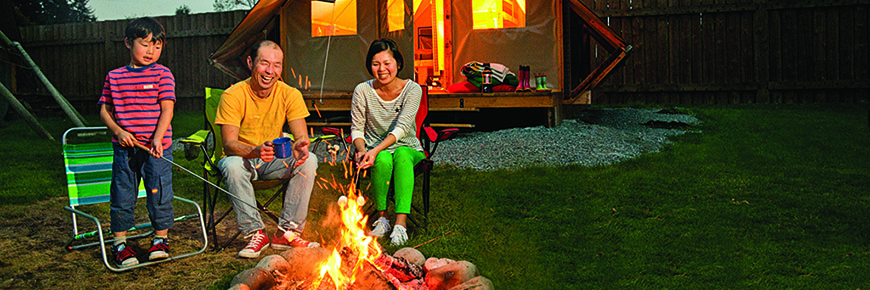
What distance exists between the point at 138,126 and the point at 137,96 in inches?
5.2

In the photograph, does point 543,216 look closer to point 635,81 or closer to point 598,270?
point 598,270

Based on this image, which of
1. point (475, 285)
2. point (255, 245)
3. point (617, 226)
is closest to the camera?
point (475, 285)

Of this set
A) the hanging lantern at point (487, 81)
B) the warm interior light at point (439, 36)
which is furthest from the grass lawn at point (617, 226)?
the warm interior light at point (439, 36)

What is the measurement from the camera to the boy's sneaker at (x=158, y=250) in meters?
2.81

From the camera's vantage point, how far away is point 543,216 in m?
3.52

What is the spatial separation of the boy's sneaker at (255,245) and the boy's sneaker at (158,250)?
0.33 metres

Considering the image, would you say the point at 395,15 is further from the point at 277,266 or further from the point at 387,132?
the point at 277,266

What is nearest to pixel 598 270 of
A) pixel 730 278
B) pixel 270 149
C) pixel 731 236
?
pixel 730 278

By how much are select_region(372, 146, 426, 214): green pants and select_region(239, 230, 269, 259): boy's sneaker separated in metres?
A: 0.57

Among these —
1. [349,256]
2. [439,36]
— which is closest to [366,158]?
[349,256]

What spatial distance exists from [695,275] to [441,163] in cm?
290

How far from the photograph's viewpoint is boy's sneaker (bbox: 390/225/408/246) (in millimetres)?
3008

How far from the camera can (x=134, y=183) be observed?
9.38 ft

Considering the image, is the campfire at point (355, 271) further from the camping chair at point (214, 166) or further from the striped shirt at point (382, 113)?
the striped shirt at point (382, 113)
